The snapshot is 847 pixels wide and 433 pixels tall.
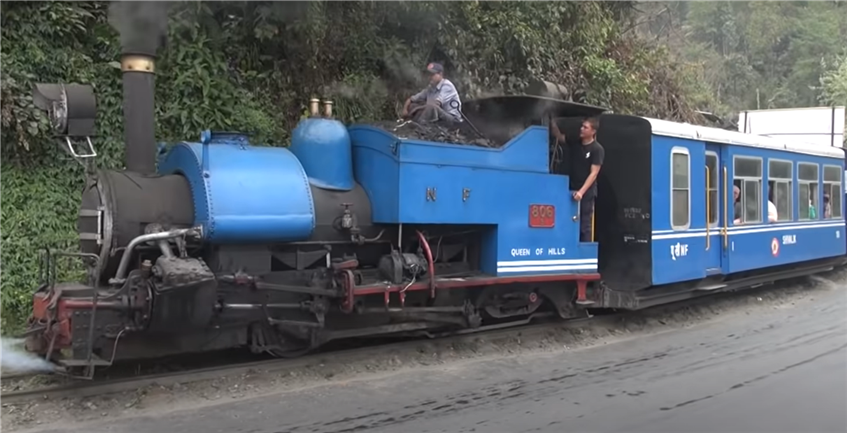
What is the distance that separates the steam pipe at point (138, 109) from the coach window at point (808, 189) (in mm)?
10145

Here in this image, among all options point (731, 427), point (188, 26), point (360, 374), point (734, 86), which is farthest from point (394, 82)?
point (734, 86)

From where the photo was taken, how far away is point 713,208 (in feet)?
32.7

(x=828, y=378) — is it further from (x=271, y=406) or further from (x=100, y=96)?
(x=100, y=96)

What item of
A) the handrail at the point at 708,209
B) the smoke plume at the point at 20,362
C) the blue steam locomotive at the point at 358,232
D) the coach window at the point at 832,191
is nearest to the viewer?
the blue steam locomotive at the point at 358,232

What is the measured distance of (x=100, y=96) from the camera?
354 inches

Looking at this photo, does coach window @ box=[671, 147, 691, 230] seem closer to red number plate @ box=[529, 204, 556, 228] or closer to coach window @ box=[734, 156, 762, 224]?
coach window @ box=[734, 156, 762, 224]

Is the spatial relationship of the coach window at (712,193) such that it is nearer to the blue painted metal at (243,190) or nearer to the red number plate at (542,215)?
the red number plate at (542,215)

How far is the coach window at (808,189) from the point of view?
12430mm

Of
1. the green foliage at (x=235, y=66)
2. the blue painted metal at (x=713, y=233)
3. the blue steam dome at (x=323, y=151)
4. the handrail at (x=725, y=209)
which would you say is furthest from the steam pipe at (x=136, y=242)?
the handrail at (x=725, y=209)

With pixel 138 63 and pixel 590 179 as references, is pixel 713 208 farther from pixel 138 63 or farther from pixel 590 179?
pixel 138 63

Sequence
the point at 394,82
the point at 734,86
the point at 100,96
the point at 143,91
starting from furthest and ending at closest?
the point at 734,86
the point at 394,82
the point at 100,96
the point at 143,91

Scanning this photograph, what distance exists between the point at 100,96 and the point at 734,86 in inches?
1218

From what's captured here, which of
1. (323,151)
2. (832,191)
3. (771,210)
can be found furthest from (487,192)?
(832,191)

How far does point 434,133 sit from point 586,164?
205 cm
